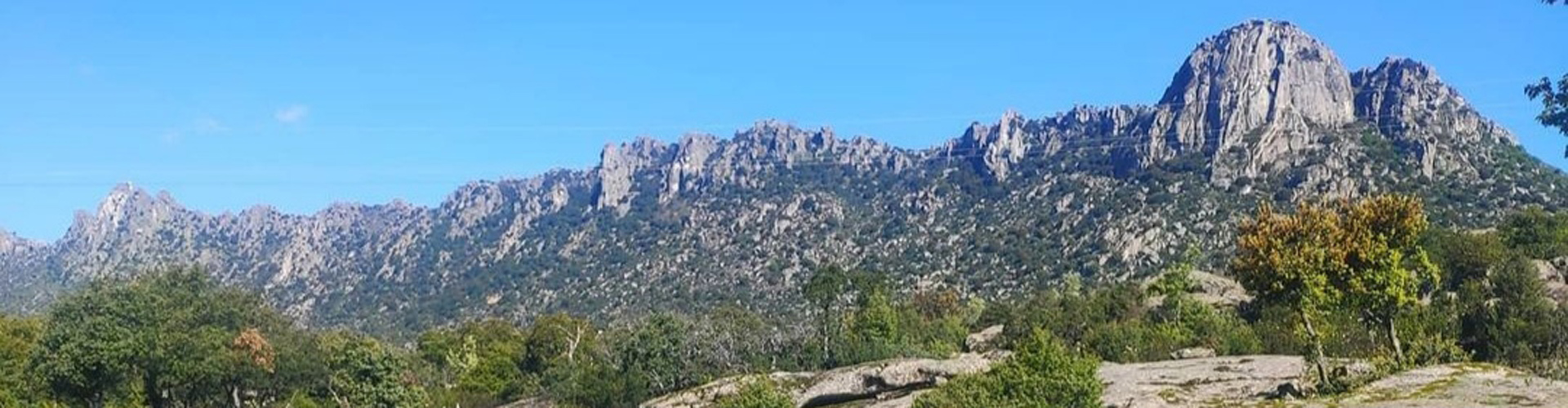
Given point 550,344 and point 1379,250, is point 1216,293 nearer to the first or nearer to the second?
point 550,344

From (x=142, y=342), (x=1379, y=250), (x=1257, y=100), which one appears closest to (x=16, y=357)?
(x=142, y=342)

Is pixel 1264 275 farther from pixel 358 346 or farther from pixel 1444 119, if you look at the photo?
pixel 1444 119

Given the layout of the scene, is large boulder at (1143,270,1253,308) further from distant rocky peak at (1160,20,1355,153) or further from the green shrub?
distant rocky peak at (1160,20,1355,153)

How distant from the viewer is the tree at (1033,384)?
80.2 feet

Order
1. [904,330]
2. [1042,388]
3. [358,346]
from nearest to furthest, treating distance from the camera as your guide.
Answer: [1042,388], [358,346], [904,330]

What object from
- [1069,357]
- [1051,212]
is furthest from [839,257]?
[1069,357]

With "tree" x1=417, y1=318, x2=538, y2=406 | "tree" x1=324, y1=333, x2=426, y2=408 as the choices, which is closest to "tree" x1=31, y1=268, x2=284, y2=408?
"tree" x1=324, y1=333, x2=426, y2=408

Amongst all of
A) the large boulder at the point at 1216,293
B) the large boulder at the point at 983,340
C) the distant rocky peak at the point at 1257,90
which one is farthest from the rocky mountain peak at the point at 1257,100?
the large boulder at the point at 983,340

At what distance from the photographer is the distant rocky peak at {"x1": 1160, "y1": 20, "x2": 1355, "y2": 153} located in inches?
6245

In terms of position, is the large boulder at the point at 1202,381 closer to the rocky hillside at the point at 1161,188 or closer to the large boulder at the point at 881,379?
the large boulder at the point at 881,379

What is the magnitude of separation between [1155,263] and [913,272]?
34.7 metres

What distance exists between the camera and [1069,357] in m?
26.3

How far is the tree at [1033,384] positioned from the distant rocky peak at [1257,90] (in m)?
140

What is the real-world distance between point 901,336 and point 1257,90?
118969 mm
